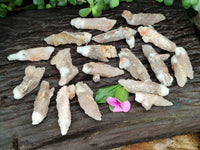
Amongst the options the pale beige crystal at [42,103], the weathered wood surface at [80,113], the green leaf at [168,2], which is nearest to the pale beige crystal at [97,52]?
the weathered wood surface at [80,113]

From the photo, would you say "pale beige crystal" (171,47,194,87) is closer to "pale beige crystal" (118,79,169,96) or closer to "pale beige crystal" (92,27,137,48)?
"pale beige crystal" (118,79,169,96)

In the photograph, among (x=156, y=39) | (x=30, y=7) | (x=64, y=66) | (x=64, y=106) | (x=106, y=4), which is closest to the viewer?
(x=64, y=106)

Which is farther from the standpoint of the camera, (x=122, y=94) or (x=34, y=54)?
(x=34, y=54)

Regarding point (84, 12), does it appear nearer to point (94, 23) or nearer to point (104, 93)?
point (94, 23)

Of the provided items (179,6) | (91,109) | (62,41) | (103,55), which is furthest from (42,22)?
(179,6)

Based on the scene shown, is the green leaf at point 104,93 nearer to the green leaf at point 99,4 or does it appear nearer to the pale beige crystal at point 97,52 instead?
the pale beige crystal at point 97,52

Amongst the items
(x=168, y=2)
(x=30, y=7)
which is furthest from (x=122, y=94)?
(x=30, y=7)
